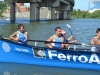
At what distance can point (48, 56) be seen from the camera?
1350 centimetres

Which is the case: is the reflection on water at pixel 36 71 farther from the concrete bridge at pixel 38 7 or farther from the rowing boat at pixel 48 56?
the concrete bridge at pixel 38 7

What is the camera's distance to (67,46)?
1382 cm

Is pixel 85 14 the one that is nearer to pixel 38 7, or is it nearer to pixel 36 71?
pixel 38 7

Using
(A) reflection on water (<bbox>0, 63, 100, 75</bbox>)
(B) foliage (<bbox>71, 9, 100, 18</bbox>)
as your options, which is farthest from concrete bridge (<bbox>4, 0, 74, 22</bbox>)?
(A) reflection on water (<bbox>0, 63, 100, 75</bbox>)

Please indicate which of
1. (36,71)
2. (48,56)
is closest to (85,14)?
(48,56)

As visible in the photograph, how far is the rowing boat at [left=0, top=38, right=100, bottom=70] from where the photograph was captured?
12.9 metres

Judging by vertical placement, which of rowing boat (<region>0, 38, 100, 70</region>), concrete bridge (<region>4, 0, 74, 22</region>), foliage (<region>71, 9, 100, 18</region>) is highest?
concrete bridge (<region>4, 0, 74, 22</region>)

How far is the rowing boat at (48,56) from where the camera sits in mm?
12891

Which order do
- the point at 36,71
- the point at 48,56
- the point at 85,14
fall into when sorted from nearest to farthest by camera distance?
the point at 36,71, the point at 48,56, the point at 85,14

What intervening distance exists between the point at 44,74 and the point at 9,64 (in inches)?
101

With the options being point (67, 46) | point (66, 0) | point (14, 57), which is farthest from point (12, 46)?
point (66, 0)

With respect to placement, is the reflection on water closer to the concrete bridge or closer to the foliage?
the concrete bridge

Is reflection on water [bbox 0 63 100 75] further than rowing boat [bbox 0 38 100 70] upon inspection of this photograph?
No

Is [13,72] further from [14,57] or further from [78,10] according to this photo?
[78,10]
